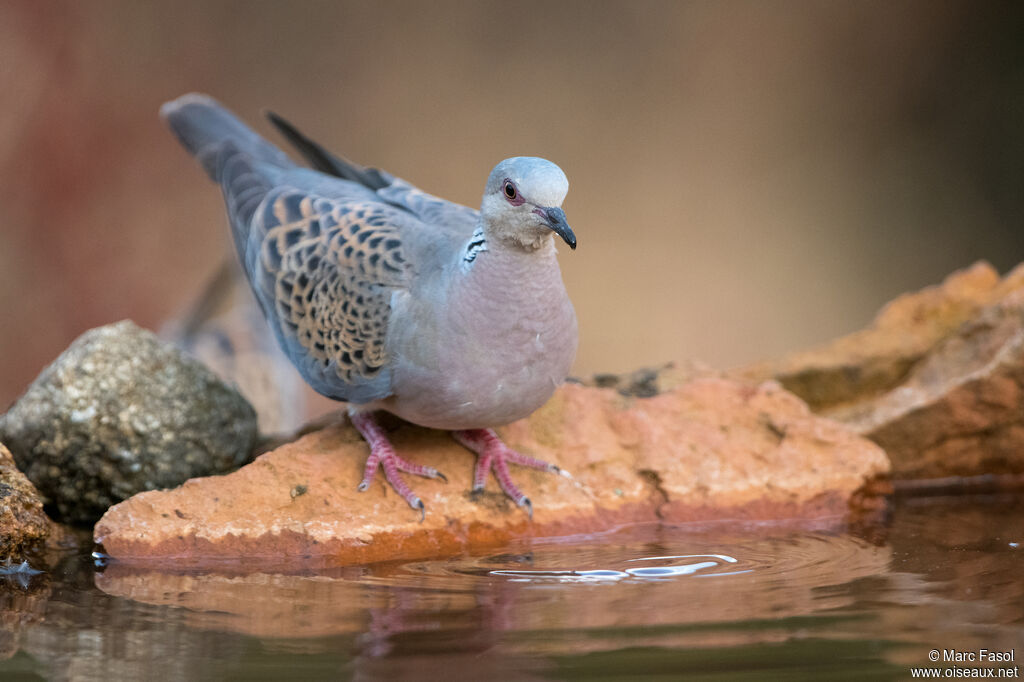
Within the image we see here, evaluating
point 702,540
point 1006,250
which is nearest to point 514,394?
point 702,540

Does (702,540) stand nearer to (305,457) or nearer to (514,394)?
(514,394)

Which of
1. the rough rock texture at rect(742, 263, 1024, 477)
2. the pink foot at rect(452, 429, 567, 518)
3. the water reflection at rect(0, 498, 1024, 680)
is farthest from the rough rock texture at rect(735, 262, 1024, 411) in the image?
the pink foot at rect(452, 429, 567, 518)

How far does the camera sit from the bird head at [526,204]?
298cm

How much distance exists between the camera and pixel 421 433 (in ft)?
12.3

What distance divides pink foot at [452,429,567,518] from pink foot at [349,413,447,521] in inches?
4.9

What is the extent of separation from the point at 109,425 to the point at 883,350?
113 inches

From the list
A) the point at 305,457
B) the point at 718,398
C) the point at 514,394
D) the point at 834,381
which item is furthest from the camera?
the point at 834,381

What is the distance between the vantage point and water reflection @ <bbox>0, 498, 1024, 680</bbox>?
2264mm

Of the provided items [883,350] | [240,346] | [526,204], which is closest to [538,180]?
[526,204]

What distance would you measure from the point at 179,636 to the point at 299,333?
1403mm

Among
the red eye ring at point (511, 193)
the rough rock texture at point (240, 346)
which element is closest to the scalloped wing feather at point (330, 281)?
the red eye ring at point (511, 193)

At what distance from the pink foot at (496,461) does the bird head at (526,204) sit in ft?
2.50

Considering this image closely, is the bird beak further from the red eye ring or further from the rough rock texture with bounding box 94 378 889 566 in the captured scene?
the rough rock texture with bounding box 94 378 889 566

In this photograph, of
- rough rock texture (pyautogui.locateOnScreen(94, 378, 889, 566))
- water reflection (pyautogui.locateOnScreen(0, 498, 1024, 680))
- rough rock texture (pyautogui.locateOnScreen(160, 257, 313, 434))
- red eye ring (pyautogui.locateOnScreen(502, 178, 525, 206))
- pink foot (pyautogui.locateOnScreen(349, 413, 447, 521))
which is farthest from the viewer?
rough rock texture (pyautogui.locateOnScreen(160, 257, 313, 434))
